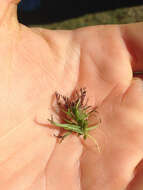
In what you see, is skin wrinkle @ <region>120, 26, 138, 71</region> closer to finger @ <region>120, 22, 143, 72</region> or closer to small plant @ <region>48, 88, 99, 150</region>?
finger @ <region>120, 22, 143, 72</region>

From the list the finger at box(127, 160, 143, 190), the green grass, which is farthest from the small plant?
the green grass

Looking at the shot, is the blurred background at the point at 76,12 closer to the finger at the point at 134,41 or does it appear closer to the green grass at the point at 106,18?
the green grass at the point at 106,18

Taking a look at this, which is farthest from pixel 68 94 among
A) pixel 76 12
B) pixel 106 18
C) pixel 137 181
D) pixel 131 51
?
pixel 76 12

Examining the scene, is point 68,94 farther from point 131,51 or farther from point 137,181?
point 137,181

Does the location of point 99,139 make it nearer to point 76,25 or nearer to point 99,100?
point 99,100

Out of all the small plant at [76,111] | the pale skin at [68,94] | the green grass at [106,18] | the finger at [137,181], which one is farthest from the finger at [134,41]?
the green grass at [106,18]
